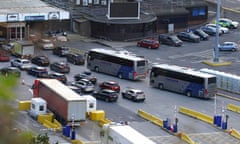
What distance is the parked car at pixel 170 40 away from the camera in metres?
52.4

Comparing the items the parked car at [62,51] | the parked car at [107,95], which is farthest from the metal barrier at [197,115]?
the parked car at [62,51]

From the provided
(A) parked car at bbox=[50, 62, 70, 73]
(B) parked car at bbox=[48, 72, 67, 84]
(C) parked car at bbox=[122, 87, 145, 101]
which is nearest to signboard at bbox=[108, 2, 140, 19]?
(A) parked car at bbox=[50, 62, 70, 73]

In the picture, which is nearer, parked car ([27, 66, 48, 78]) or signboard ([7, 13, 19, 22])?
parked car ([27, 66, 48, 78])

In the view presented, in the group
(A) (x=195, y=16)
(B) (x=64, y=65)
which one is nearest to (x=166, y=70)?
(B) (x=64, y=65)

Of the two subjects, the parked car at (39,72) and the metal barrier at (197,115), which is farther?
the parked car at (39,72)

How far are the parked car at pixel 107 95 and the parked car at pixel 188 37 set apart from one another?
22.6 metres

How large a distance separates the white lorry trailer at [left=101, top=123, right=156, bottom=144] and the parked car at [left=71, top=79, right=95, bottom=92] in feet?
45.0

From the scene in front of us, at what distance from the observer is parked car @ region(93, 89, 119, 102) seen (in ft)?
107

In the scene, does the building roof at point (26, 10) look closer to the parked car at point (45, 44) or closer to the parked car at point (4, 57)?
the parked car at point (45, 44)

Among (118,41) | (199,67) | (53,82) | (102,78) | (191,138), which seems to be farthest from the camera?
(118,41)

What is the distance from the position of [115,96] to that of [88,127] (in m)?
5.79

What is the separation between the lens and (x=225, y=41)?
55375 millimetres

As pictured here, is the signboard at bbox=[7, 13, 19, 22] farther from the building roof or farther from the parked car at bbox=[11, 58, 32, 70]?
the parked car at bbox=[11, 58, 32, 70]

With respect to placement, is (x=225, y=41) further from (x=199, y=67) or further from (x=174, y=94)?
(x=174, y=94)
